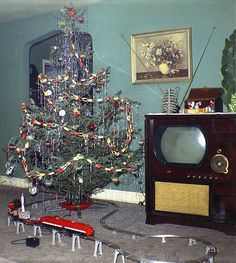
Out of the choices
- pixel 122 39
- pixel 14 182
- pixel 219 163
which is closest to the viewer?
pixel 219 163

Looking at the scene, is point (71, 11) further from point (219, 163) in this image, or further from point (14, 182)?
point (14, 182)

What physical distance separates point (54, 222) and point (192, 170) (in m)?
1.21

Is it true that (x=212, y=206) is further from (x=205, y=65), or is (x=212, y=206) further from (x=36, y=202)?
(x=36, y=202)

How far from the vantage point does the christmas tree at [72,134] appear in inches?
139

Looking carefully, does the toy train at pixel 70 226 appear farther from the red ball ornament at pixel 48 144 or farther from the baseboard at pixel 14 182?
the baseboard at pixel 14 182

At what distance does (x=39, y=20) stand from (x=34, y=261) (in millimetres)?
3320

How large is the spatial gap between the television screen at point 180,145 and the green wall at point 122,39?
757mm

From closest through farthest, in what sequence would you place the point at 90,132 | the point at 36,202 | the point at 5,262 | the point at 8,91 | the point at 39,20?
1. the point at 5,262
2. the point at 90,132
3. the point at 36,202
4. the point at 39,20
5. the point at 8,91

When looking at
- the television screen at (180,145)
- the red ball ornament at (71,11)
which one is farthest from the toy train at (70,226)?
the red ball ornament at (71,11)

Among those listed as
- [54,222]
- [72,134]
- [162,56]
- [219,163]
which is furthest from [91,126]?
[219,163]

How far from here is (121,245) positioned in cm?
286

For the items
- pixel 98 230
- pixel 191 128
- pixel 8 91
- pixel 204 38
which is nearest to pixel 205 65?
pixel 204 38

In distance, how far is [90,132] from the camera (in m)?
3.66

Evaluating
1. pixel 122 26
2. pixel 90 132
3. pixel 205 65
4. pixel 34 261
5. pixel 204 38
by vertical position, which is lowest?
pixel 34 261
